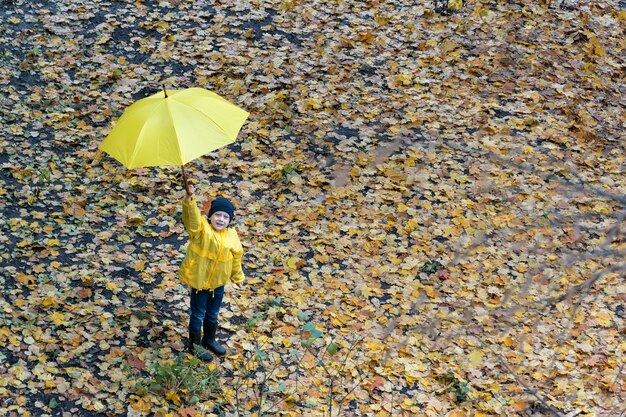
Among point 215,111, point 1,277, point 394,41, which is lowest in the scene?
point 1,277

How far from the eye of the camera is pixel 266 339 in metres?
6.25

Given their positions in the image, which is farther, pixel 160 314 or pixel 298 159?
pixel 298 159

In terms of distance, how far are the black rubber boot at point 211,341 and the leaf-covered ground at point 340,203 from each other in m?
0.13

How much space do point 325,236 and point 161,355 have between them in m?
2.18

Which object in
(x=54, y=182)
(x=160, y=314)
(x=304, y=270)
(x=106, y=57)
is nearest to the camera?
(x=160, y=314)

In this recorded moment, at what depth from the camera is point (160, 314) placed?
6.32 metres

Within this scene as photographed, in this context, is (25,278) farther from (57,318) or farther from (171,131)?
(171,131)

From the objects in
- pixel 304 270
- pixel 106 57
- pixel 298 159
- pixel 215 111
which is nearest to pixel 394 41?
pixel 298 159

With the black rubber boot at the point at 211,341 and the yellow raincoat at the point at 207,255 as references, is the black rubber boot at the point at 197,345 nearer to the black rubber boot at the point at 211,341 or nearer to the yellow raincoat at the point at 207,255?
the black rubber boot at the point at 211,341

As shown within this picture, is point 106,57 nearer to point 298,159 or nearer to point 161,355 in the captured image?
point 298,159

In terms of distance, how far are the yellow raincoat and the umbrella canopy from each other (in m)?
0.51

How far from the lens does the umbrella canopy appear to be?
511 centimetres

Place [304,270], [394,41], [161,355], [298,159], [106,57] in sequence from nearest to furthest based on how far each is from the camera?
[161,355] → [304,270] → [298,159] → [106,57] → [394,41]

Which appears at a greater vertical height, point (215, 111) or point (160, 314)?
point (215, 111)
